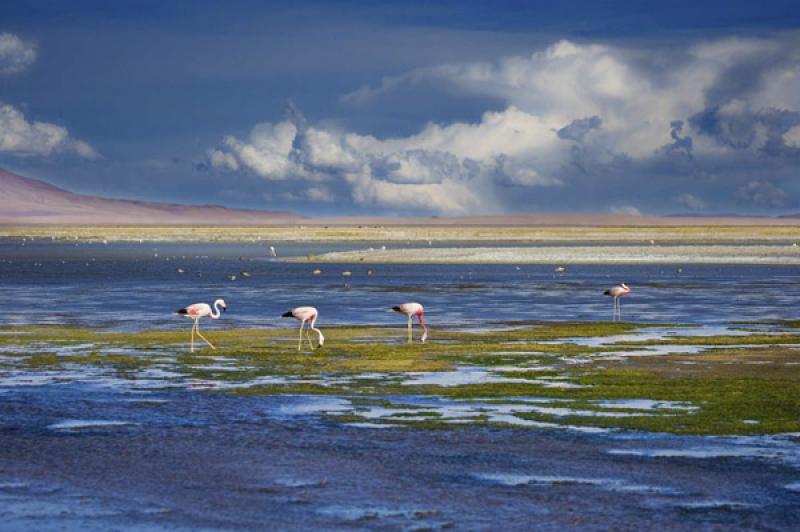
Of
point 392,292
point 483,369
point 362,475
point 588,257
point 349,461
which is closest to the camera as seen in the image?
point 362,475

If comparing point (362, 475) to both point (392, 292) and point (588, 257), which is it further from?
point (588, 257)

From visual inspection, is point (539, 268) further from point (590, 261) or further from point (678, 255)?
point (678, 255)

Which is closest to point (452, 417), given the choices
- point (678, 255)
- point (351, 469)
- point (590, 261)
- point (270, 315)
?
point (351, 469)

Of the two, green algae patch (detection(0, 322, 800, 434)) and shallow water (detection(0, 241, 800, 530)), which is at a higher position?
green algae patch (detection(0, 322, 800, 434))

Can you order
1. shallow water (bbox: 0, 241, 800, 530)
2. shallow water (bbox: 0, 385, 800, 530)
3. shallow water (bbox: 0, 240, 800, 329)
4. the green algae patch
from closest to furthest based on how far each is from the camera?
shallow water (bbox: 0, 385, 800, 530) → shallow water (bbox: 0, 241, 800, 530) → the green algae patch → shallow water (bbox: 0, 240, 800, 329)

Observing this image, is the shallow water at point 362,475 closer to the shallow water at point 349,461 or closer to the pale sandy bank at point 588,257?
the shallow water at point 349,461

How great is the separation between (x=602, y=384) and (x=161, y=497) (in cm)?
1040

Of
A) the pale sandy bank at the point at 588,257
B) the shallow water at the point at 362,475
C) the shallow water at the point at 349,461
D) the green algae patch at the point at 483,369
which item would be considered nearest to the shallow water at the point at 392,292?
the green algae patch at the point at 483,369

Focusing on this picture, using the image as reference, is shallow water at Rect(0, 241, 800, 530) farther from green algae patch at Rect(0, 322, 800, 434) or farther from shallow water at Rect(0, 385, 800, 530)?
green algae patch at Rect(0, 322, 800, 434)

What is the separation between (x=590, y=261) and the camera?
3378 inches

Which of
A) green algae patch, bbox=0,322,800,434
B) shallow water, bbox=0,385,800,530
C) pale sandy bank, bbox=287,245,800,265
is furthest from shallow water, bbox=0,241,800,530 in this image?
pale sandy bank, bbox=287,245,800,265

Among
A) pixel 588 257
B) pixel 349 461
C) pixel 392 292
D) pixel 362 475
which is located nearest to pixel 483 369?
pixel 349 461

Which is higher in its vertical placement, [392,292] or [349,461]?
[392,292]

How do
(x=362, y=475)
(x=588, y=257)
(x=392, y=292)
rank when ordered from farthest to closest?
1. (x=588, y=257)
2. (x=392, y=292)
3. (x=362, y=475)
